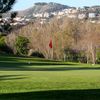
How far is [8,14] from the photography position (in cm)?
1270

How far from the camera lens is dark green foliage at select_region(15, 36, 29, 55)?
2534 inches

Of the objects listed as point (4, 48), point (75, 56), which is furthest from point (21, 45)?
point (75, 56)

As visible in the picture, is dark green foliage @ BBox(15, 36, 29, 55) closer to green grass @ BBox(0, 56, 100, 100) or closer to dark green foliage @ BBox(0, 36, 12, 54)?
dark green foliage @ BBox(0, 36, 12, 54)

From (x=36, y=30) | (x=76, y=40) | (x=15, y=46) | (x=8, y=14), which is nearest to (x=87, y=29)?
(x=76, y=40)

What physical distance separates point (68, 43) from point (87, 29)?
516 centimetres

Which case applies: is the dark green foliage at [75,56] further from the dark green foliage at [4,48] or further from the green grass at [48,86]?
the green grass at [48,86]

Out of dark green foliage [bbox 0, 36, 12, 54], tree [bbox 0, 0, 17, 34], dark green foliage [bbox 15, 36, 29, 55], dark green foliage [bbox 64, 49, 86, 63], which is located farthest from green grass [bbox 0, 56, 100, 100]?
dark green foliage [bbox 0, 36, 12, 54]

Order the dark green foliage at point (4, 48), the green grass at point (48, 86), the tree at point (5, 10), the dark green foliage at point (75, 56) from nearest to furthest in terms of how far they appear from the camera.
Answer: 1. the tree at point (5, 10)
2. the green grass at point (48, 86)
3. the dark green foliage at point (75, 56)
4. the dark green foliage at point (4, 48)

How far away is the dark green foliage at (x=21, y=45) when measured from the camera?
6438 cm

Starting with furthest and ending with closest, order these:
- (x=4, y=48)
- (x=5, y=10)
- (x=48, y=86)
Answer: (x=4, y=48)
(x=48, y=86)
(x=5, y=10)

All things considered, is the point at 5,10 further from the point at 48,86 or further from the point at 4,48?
the point at 4,48

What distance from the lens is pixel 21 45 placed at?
6431cm

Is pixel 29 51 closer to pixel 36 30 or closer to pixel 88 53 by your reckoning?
pixel 36 30

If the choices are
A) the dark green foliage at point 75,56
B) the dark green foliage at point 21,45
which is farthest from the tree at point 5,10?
the dark green foliage at point 21,45
